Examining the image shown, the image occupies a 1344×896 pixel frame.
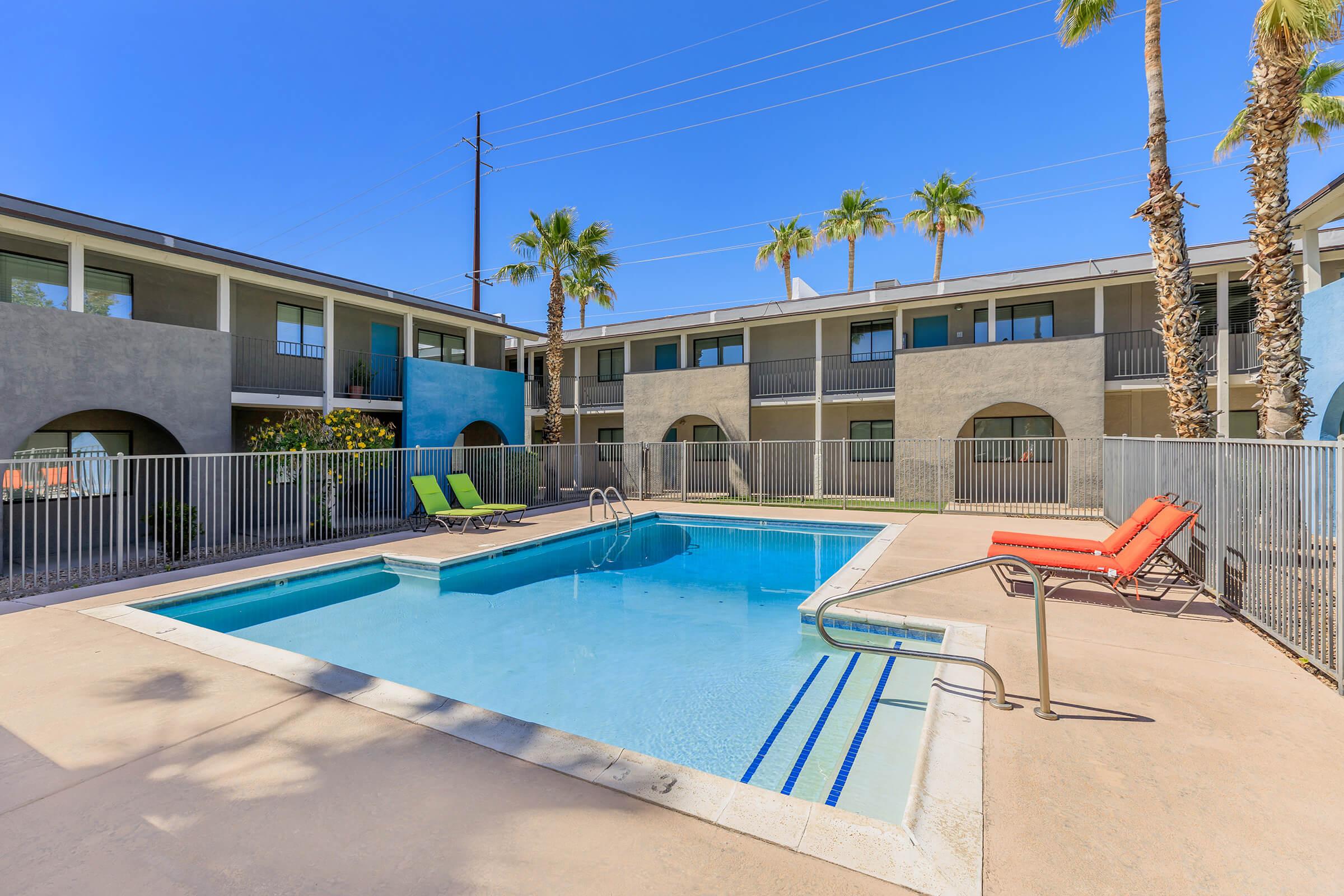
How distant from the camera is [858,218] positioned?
94.6ft

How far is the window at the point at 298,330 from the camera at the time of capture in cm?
1516

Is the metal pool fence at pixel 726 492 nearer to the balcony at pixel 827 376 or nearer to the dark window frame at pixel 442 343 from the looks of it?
the balcony at pixel 827 376

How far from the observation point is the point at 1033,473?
56.1ft

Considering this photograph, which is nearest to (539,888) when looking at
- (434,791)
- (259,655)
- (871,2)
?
(434,791)

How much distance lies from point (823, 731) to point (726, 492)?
54.5ft

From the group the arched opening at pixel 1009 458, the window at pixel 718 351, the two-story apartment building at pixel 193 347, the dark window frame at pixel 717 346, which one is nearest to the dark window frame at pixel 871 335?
the arched opening at pixel 1009 458

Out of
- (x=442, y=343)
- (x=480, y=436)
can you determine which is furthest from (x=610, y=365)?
(x=442, y=343)

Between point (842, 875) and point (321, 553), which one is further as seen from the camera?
point (321, 553)

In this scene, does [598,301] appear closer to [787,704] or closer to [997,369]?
[997,369]

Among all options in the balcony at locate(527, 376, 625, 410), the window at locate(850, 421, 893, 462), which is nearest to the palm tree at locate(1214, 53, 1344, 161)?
the window at locate(850, 421, 893, 462)

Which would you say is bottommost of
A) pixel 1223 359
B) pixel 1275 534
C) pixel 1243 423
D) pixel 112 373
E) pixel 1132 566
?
pixel 1132 566

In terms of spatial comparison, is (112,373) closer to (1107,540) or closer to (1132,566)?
(1132,566)

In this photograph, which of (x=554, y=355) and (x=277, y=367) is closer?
(x=277, y=367)

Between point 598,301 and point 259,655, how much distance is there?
19.7 meters
